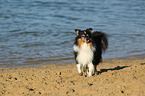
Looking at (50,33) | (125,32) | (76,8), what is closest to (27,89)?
(50,33)

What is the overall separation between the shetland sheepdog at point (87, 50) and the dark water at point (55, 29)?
2.85 meters

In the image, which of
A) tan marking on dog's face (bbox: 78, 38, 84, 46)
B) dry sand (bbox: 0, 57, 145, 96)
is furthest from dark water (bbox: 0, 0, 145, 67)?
tan marking on dog's face (bbox: 78, 38, 84, 46)

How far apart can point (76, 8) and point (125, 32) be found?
9.30 metres

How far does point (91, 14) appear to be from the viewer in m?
21.3

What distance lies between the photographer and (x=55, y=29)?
15930mm

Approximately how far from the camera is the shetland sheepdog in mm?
7027

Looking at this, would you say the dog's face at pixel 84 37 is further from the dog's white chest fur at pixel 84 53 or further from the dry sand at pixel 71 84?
the dry sand at pixel 71 84

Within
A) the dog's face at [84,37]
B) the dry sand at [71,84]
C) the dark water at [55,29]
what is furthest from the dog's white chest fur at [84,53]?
the dark water at [55,29]

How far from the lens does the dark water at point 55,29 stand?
11130 millimetres

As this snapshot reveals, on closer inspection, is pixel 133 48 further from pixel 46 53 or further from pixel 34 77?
pixel 34 77

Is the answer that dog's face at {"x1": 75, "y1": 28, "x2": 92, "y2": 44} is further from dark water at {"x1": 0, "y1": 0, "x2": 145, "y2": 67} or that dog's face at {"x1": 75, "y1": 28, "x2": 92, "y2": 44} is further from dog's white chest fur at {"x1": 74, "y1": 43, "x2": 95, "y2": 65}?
dark water at {"x1": 0, "y1": 0, "x2": 145, "y2": 67}

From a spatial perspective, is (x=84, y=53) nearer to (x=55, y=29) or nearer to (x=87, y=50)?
(x=87, y=50)

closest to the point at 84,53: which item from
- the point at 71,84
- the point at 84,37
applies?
the point at 84,37

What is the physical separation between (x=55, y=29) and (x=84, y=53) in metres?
8.89
